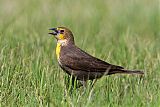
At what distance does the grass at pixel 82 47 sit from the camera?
6.48 meters

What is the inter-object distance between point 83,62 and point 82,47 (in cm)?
163

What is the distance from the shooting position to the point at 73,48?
25.2 feet

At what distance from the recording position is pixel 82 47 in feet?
29.9

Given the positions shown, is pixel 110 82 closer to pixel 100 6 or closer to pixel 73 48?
→ pixel 73 48

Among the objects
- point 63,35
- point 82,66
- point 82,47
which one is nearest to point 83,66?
point 82,66

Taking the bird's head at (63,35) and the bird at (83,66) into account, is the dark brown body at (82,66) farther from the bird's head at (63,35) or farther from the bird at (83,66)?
the bird's head at (63,35)

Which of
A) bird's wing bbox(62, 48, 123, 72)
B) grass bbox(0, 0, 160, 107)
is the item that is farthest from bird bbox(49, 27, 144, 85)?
grass bbox(0, 0, 160, 107)

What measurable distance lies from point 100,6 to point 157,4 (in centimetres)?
117

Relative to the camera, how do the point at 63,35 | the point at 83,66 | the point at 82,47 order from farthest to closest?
the point at 82,47
the point at 63,35
the point at 83,66

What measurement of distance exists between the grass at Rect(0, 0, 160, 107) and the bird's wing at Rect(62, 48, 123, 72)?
152 mm

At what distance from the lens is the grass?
6.48m

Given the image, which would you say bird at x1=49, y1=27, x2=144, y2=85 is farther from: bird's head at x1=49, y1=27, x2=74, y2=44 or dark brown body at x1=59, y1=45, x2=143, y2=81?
bird's head at x1=49, y1=27, x2=74, y2=44

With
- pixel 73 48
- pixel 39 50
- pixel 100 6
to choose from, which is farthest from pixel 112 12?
pixel 73 48

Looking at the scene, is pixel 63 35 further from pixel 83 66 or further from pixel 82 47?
pixel 82 47
